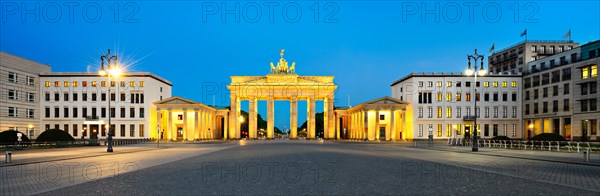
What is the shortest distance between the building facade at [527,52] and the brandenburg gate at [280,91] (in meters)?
48.3

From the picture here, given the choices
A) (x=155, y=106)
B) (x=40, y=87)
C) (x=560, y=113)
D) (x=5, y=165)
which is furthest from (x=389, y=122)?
(x=5, y=165)

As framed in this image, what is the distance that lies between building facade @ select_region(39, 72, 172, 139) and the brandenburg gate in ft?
67.6

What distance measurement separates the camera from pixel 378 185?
13914 mm

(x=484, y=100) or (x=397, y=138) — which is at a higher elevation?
(x=484, y=100)

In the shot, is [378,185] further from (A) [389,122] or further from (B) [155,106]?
(B) [155,106]

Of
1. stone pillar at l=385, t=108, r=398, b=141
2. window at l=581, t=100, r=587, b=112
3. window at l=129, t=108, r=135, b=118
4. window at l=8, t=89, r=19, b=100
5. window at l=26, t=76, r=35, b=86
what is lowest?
stone pillar at l=385, t=108, r=398, b=141

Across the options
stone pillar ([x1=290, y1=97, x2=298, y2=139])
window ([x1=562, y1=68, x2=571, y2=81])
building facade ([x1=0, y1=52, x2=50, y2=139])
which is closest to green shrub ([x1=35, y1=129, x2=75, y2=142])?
building facade ([x1=0, y1=52, x2=50, y2=139])

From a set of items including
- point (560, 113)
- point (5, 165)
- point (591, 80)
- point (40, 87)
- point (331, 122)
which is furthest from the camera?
point (331, 122)

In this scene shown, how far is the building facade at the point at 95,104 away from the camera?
9212 cm

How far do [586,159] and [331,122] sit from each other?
83.2 m

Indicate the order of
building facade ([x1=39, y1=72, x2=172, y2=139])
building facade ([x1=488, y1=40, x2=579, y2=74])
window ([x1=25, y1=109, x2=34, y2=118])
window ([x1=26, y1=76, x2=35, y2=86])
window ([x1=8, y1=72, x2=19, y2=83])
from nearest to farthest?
window ([x1=8, y1=72, x2=19, y2=83]) → window ([x1=25, y1=109, x2=34, y2=118]) → window ([x1=26, y1=76, x2=35, y2=86]) → building facade ([x1=39, y1=72, x2=172, y2=139]) → building facade ([x1=488, y1=40, x2=579, y2=74])

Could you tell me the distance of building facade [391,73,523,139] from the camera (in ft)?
317

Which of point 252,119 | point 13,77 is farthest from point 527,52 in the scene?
point 13,77

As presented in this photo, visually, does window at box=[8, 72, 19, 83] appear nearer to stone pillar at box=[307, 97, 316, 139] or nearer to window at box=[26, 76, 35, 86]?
window at box=[26, 76, 35, 86]
